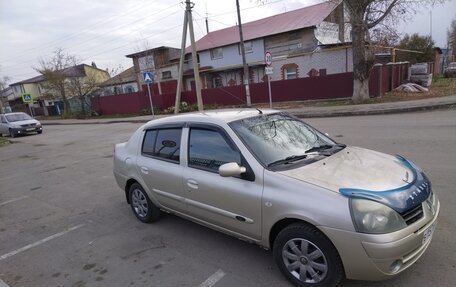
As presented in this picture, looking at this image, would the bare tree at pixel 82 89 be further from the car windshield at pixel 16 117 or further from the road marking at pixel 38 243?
the road marking at pixel 38 243

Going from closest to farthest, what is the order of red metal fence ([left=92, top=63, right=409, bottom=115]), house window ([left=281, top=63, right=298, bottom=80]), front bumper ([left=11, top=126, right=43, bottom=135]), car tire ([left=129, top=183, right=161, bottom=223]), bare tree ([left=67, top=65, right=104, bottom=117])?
car tire ([left=129, top=183, right=161, bottom=223]) < red metal fence ([left=92, top=63, right=409, bottom=115]) < front bumper ([left=11, top=126, right=43, bottom=135]) < house window ([left=281, top=63, right=298, bottom=80]) < bare tree ([left=67, top=65, right=104, bottom=117])

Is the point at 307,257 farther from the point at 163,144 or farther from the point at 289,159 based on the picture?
the point at 163,144

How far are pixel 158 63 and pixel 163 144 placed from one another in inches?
1593

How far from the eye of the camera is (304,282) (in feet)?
9.57

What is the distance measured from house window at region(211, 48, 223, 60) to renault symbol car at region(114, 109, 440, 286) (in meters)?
34.1

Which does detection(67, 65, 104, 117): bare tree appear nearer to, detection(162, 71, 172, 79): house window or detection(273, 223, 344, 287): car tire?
detection(162, 71, 172, 79): house window

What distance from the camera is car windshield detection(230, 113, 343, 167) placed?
3391 mm

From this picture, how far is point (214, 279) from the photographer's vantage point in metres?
3.27

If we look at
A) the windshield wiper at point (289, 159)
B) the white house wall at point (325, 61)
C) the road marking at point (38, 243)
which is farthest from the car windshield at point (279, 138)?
the white house wall at point (325, 61)

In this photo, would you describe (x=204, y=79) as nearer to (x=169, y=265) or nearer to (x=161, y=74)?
(x=161, y=74)

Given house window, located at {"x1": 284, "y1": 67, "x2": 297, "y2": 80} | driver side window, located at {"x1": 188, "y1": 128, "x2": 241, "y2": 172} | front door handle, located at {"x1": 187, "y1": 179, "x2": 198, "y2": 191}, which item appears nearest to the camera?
driver side window, located at {"x1": 188, "y1": 128, "x2": 241, "y2": 172}

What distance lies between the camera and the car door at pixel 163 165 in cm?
407

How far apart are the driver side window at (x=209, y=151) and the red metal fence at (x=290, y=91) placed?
60.1 feet

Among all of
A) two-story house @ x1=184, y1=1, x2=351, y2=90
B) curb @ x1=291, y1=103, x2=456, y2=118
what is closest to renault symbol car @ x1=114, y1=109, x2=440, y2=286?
curb @ x1=291, y1=103, x2=456, y2=118
